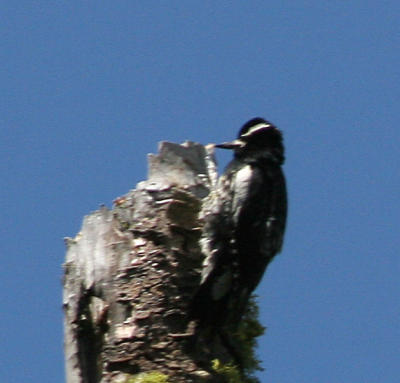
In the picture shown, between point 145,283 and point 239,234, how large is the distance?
0.53 metres

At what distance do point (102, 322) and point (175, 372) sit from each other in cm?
59

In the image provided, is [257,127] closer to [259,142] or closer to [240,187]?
[259,142]

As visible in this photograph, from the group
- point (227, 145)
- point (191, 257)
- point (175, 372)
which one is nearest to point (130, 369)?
point (175, 372)

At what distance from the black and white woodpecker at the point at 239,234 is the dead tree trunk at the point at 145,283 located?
14 centimetres

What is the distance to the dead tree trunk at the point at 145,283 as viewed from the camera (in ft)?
24.7

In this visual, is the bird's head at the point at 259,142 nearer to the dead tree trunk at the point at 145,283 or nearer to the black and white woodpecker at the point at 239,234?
the black and white woodpecker at the point at 239,234

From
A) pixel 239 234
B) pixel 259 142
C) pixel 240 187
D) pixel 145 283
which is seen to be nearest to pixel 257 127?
pixel 259 142

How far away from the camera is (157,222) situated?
25.9 ft

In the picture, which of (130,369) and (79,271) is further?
(79,271)

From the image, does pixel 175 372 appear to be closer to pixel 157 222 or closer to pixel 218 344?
pixel 218 344

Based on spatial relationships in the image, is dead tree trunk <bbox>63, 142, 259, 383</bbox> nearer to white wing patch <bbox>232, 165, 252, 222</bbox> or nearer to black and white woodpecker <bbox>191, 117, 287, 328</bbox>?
black and white woodpecker <bbox>191, 117, 287, 328</bbox>

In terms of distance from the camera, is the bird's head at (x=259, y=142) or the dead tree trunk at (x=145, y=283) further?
the bird's head at (x=259, y=142)

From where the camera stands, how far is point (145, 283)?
7.72 metres

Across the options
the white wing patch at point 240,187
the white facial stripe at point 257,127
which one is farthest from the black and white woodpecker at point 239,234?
the white facial stripe at point 257,127
